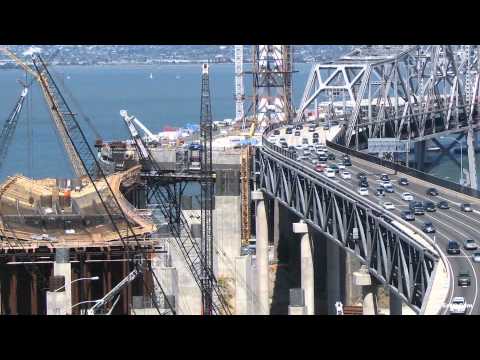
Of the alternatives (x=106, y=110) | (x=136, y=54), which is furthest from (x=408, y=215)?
(x=136, y=54)

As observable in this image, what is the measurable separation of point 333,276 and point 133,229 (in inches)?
394

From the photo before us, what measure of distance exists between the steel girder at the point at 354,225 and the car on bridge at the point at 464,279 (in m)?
0.84

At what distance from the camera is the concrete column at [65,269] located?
93.8 feet

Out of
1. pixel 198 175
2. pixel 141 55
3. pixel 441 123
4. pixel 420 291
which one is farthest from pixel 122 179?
pixel 141 55

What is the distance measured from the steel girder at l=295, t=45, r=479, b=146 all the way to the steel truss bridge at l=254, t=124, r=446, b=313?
2392 centimetres

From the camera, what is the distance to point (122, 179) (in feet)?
160

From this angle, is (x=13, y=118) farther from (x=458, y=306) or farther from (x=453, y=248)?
(x=458, y=306)

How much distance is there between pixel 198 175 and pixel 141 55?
134 m

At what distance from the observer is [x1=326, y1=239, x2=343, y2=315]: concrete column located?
44.0 meters

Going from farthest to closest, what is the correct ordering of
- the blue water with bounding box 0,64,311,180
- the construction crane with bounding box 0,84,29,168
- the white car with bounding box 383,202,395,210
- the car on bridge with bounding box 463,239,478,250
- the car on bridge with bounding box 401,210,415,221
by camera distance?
the blue water with bounding box 0,64,311,180 < the construction crane with bounding box 0,84,29,168 < the white car with bounding box 383,202,395,210 < the car on bridge with bounding box 401,210,415,221 < the car on bridge with bounding box 463,239,478,250

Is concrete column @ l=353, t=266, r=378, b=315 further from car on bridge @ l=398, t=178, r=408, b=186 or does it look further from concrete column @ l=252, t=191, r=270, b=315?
concrete column @ l=252, t=191, r=270, b=315

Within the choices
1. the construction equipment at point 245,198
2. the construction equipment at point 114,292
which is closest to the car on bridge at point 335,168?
the construction equipment at point 245,198

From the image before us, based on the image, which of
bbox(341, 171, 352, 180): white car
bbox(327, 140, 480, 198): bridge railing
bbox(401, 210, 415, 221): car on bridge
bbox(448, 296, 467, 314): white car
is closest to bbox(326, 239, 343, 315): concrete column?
bbox(341, 171, 352, 180): white car
